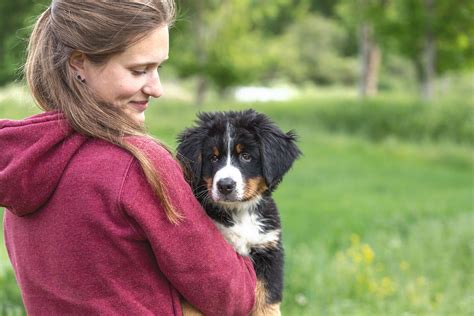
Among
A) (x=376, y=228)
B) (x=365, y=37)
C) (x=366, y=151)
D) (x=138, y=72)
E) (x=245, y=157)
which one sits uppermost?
(x=365, y=37)

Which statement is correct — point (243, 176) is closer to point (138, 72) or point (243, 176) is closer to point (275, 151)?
point (275, 151)

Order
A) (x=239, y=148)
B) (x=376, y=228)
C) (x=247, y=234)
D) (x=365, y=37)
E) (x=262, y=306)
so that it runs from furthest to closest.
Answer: (x=365, y=37) < (x=376, y=228) < (x=239, y=148) < (x=247, y=234) < (x=262, y=306)

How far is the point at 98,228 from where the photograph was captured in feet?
6.76


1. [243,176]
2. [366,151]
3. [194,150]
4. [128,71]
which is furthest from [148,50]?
[366,151]

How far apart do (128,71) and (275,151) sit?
0.95 m

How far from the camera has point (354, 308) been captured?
20.0 ft

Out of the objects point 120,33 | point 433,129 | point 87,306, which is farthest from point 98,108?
point 433,129

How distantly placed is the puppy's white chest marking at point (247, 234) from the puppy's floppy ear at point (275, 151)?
0.20 m

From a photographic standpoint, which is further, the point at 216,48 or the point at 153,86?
the point at 216,48

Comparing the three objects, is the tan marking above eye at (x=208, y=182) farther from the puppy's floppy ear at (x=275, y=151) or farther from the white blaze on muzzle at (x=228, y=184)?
the puppy's floppy ear at (x=275, y=151)

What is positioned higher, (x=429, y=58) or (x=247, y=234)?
(x=429, y=58)

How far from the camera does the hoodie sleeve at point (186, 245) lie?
6.76 feet

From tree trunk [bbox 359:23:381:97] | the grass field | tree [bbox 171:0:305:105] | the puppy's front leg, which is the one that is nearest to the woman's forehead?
the puppy's front leg

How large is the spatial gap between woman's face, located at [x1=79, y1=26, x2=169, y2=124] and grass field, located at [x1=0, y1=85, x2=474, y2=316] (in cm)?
103
